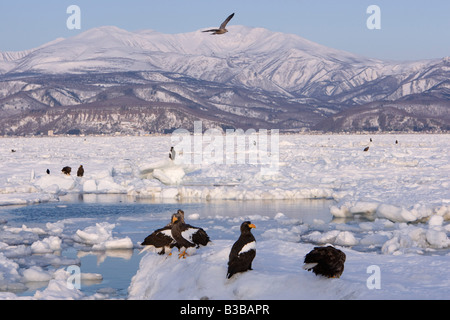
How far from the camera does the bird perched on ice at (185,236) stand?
1051 cm

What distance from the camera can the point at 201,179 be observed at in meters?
30.6

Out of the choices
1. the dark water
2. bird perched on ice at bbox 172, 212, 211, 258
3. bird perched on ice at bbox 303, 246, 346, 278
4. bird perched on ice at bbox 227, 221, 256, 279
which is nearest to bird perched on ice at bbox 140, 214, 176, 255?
bird perched on ice at bbox 172, 212, 211, 258

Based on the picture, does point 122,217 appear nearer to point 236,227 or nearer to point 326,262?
point 236,227

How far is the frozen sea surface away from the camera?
901 cm

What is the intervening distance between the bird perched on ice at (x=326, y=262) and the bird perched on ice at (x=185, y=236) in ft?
9.50

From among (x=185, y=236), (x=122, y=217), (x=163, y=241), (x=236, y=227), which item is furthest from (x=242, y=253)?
(x=122, y=217)

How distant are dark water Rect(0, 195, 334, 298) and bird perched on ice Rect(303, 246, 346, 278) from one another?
3868mm

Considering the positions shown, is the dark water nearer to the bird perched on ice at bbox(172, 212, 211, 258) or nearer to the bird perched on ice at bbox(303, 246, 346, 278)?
the bird perched on ice at bbox(172, 212, 211, 258)

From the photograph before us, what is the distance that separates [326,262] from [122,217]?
39.6 feet

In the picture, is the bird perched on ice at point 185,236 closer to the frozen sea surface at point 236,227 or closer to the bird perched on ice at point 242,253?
the frozen sea surface at point 236,227

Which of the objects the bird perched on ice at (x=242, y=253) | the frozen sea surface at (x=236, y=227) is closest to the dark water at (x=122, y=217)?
the frozen sea surface at (x=236, y=227)
